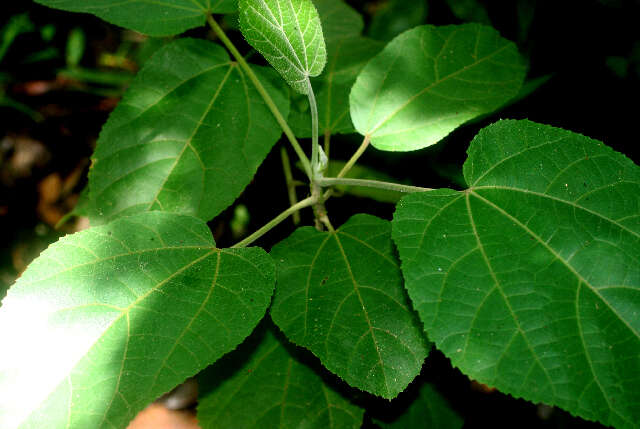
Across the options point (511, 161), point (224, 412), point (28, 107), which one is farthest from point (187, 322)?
point (28, 107)

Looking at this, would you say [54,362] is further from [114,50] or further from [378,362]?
[114,50]

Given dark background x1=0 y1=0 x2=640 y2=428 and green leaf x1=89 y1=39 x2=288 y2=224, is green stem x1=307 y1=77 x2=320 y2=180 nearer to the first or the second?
green leaf x1=89 y1=39 x2=288 y2=224

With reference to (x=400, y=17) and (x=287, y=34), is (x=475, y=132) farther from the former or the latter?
(x=287, y=34)

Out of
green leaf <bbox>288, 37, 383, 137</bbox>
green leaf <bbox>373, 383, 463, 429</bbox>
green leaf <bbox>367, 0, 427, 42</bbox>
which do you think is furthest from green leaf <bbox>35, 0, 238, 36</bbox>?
green leaf <bbox>373, 383, 463, 429</bbox>

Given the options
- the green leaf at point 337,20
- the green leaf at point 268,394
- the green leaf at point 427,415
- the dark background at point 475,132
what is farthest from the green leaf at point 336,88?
the green leaf at point 427,415

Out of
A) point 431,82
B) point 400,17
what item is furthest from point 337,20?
point 431,82

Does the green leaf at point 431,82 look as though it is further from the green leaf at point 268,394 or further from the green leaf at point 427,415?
the green leaf at point 427,415
